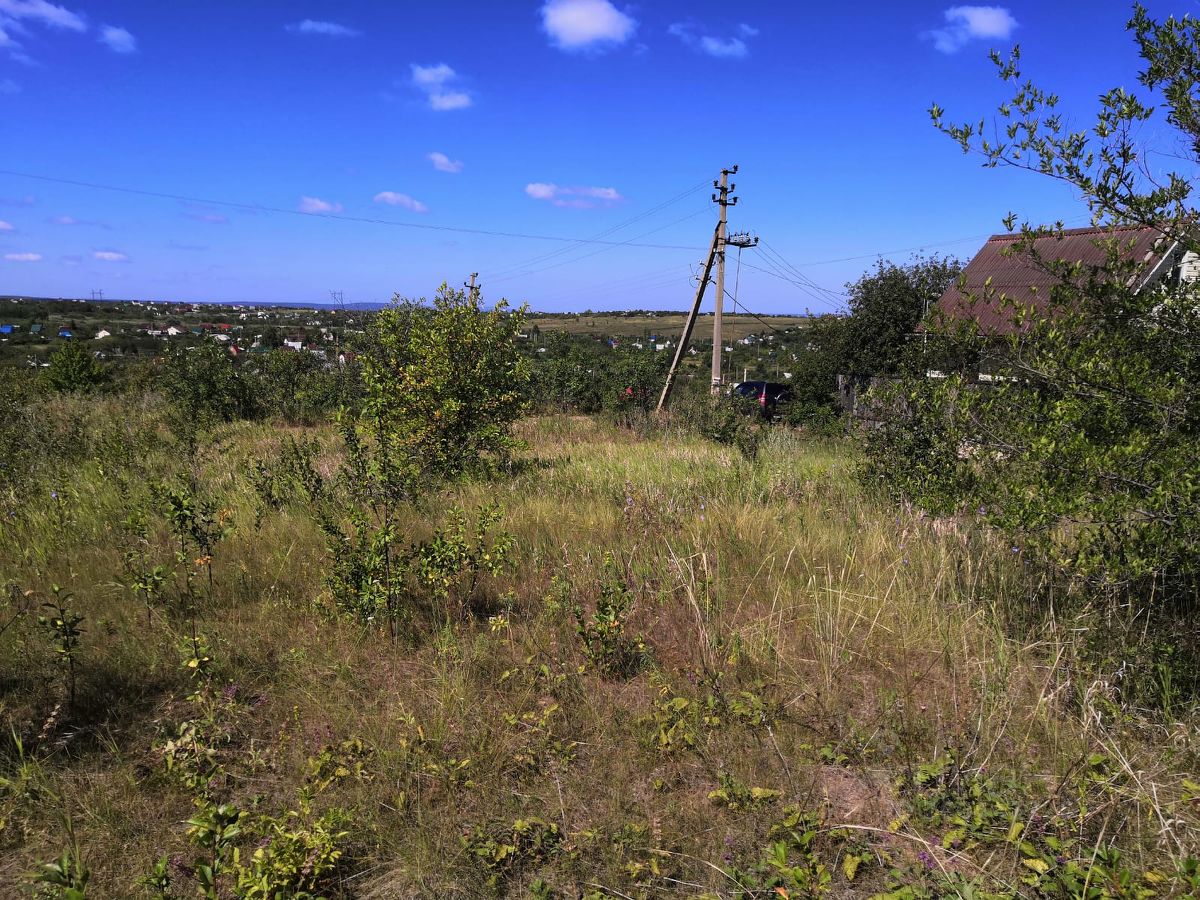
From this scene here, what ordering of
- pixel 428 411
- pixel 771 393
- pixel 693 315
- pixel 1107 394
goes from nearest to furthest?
pixel 1107 394
pixel 428 411
pixel 693 315
pixel 771 393

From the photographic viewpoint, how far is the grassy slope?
200 cm

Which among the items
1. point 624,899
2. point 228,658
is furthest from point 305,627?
point 624,899

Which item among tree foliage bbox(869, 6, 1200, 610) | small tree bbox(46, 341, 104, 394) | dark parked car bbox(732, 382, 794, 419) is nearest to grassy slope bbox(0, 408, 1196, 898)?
tree foliage bbox(869, 6, 1200, 610)

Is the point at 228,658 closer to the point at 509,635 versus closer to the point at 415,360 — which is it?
the point at 509,635

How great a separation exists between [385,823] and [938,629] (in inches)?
99.6

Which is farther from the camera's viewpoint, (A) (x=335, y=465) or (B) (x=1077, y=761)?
(A) (x=335, y=465)

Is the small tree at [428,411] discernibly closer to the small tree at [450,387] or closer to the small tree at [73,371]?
the small tree at [450,387]

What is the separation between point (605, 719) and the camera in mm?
2621

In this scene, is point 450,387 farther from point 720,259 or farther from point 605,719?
point 720,259

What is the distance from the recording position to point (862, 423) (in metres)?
7.21

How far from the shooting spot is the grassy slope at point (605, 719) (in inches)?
78.9

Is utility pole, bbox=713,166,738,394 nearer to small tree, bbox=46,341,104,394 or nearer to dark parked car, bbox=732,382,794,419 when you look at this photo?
dark parked car, bbox=732,382,794,419

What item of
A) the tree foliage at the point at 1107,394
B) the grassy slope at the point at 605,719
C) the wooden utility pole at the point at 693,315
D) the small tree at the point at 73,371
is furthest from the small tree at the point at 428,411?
the small tree at the point at 73,371

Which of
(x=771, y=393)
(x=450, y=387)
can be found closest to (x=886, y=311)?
(x=771, y=393)
